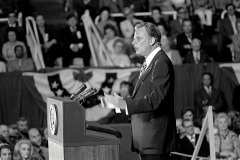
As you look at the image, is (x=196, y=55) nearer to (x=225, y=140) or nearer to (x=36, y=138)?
(x=225, y=140)

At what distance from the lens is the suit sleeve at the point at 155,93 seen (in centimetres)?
439

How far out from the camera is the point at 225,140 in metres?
9.45

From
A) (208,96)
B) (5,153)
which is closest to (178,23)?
(208,96)

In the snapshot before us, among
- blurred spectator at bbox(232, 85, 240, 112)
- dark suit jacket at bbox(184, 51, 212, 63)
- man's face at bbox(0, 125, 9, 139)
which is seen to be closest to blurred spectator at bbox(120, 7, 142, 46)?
dark suit jacket at bbox(184, 51, 212, 63)

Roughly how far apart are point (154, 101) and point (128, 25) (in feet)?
25.3

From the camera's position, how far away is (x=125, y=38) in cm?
1185

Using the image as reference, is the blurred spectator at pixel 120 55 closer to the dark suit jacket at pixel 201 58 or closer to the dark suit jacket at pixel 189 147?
the dark suit jacket at pixel 201 58

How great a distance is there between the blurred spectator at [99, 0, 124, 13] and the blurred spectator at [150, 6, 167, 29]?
0.85m

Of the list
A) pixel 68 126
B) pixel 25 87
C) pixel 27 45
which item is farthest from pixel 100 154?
pixel 27 45

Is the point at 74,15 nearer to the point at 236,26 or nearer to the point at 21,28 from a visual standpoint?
the point at 21,28

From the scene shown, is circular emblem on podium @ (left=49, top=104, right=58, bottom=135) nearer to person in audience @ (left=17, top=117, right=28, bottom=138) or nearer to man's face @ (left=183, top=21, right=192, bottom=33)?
person in audience @ (left=17, top=117, right=28, bottom=138)

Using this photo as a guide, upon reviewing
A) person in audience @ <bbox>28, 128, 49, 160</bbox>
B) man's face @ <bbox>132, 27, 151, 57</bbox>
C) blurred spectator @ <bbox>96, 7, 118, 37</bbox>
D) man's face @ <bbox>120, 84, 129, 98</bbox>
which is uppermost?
blurred spectator @ <bbox>96, 7, 118, 37</bbox>

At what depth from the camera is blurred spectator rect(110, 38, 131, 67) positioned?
37.1ft

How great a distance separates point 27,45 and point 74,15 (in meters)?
0.97
